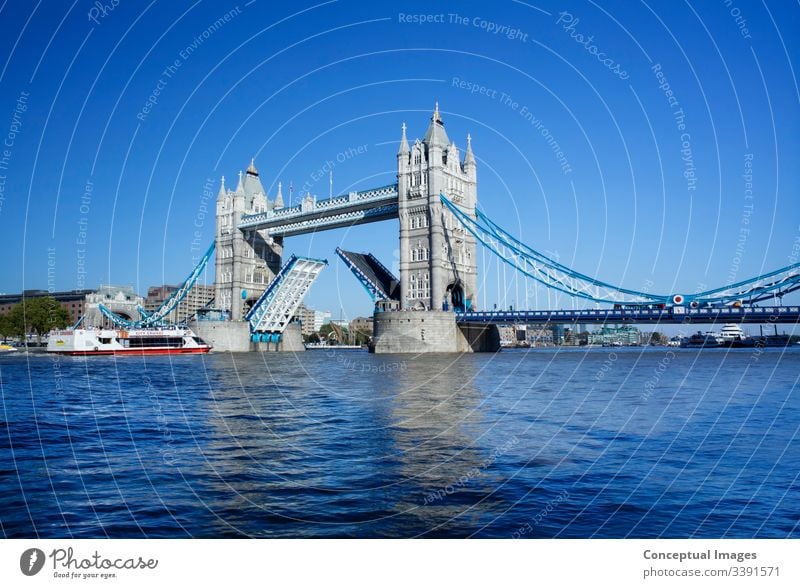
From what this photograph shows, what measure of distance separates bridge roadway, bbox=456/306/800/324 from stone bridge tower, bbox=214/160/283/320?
35.5 m

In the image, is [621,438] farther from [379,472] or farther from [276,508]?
[276,508]

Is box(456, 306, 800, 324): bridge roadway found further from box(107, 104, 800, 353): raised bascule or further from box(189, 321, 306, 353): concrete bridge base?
box(189, 321, 306, 353): concrete bridge base

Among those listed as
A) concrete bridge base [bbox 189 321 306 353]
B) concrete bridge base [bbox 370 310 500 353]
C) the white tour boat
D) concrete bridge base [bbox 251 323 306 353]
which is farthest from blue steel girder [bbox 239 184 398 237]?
the white tour boat

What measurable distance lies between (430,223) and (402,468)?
58.5 metres

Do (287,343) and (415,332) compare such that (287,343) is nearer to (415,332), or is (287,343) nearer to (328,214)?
(328,214)

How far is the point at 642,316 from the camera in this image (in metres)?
61.8

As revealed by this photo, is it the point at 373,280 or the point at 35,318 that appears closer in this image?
the point at 373,280

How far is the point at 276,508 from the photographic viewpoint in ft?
25.5

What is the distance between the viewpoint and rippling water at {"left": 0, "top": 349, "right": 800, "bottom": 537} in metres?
7.25

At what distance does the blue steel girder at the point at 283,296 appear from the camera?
71.2 meters
